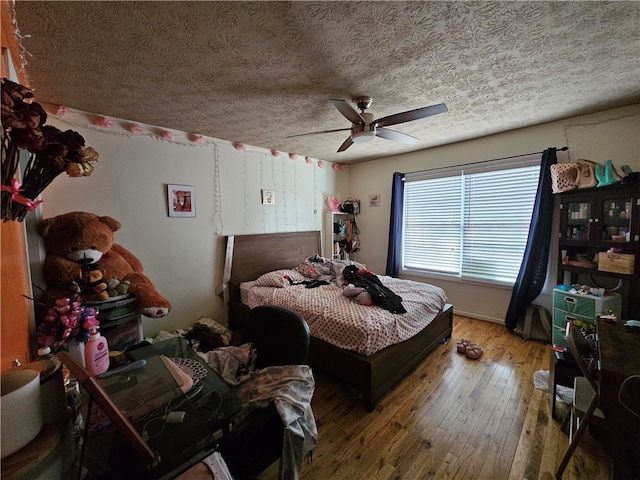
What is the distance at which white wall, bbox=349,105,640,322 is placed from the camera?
253 cm

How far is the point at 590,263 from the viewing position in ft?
8.39

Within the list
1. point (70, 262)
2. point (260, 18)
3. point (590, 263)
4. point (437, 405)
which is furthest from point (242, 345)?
point (590, 263)

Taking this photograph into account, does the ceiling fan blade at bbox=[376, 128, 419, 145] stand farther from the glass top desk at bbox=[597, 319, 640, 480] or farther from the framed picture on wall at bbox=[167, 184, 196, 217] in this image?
the framed picture on wall at bbox=[167, 184, 196, 217]

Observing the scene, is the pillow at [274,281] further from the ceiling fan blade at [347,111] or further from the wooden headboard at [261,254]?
the ceiling fan blade at [347,111]

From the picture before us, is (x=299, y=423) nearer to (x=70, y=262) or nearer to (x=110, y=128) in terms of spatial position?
(x=70, y=262)

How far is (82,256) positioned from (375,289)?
7.99 feet

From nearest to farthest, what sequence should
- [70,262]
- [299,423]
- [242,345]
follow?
[299,423] < [242,345] < [70,262]

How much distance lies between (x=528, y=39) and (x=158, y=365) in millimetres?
2758

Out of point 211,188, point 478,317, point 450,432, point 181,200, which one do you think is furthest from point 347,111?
point 478,317

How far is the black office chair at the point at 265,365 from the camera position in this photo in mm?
1154

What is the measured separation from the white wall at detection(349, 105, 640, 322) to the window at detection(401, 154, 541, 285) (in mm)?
154

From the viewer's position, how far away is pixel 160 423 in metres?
0.94

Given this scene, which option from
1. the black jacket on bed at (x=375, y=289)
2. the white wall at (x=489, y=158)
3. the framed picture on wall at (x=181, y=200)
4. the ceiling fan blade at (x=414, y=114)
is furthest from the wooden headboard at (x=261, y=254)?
the ceiling fan blade at (x=414, y=114)

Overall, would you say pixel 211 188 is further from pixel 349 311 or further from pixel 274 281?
pixel 349 311
